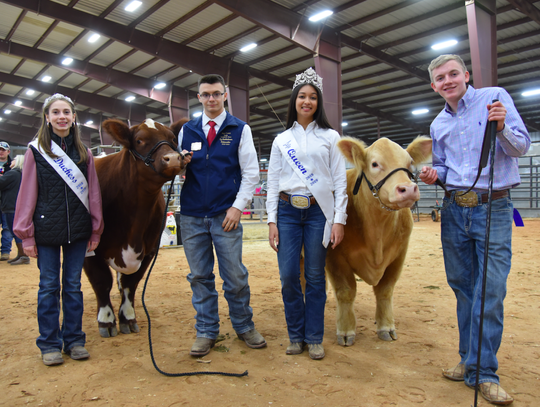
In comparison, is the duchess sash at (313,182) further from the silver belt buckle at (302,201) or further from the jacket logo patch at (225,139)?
the jacket logo patch at (225,139)

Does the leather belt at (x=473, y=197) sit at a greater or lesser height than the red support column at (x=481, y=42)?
lesser

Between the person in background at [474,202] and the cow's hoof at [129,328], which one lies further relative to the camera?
the cow's hoof at [129,328]

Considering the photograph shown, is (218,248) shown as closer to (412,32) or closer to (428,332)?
(428,332)

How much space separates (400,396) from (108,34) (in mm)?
13674

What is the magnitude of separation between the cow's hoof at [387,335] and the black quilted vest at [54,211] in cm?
253

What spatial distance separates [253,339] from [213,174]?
135 centimetres

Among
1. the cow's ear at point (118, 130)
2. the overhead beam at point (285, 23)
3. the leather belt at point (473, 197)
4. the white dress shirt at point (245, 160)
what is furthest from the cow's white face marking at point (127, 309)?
the overhead beam at point (285, 23)

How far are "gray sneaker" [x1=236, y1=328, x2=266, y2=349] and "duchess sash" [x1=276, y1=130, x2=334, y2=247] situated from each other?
3.18 feet

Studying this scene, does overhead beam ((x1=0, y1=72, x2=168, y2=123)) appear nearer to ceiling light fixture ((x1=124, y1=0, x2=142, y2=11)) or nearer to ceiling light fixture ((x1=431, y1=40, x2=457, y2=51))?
ceiling light fixture ((x1=124, y1=0, x2=142, y2=11))

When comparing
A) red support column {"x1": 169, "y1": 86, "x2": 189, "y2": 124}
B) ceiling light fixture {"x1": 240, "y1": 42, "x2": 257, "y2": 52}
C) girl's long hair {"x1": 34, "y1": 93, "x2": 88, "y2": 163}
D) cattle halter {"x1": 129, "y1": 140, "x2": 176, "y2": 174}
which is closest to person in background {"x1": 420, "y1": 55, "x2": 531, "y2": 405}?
cattle halter {"x1": 129, "y1": 140, "x2": 176, "y2": 174}

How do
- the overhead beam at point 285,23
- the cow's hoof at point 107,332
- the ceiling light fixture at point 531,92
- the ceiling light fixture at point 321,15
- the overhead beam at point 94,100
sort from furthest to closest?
the overhead beam at point 94,100, the ceiling light fixture at point 531,92, the ceiling light fixture at point 321,15, the overhead beam at point 285,23, the cow's hoof at point 107,332

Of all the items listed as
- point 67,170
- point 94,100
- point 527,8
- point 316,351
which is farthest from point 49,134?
point 94,100

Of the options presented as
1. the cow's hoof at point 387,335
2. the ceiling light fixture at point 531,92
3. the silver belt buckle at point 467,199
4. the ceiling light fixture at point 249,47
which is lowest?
the cow's hoof at point 387,335

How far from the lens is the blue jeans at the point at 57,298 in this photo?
113 inches
